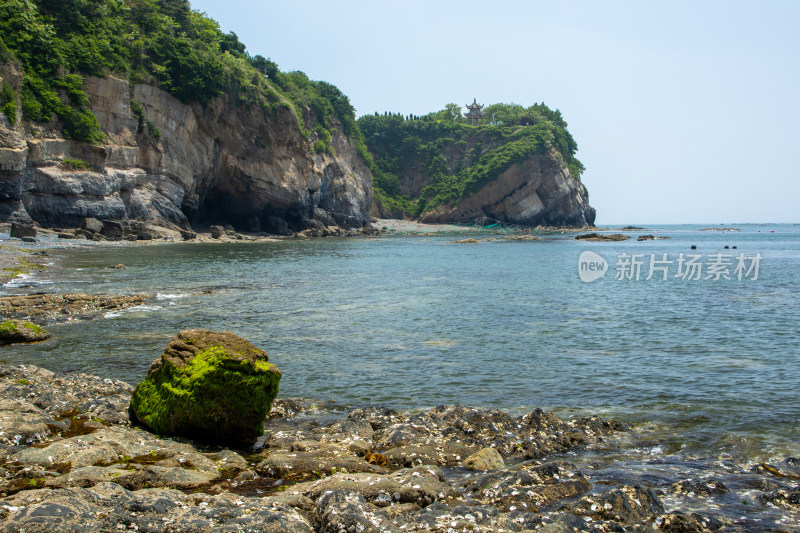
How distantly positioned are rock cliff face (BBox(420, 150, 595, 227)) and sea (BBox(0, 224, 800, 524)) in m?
77.0

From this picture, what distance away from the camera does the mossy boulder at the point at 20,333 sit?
43.2 feet

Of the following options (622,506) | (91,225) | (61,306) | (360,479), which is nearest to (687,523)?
(622,506)

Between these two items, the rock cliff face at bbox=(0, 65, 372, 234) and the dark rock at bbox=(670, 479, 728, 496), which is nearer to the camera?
the dark rock at bbox=(670, 479, 728, 496)

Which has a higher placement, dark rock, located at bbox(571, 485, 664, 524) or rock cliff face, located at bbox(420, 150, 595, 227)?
rock cliff face, located at bbox(420, 150, 595, 227)

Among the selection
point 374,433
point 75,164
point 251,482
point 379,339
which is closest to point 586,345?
point 379,339

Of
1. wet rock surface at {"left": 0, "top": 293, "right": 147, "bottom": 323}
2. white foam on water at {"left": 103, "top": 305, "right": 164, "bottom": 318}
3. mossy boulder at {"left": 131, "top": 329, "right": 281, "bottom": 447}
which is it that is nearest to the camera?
mossy boulder at {"left": 131, "top": 329, "right": 281, "bottom": 447}

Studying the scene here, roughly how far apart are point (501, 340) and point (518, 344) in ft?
1.94

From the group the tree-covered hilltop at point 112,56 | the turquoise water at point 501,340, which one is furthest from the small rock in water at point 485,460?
the tree-covered hilltop at point 112,56

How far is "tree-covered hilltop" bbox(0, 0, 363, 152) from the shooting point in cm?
4416

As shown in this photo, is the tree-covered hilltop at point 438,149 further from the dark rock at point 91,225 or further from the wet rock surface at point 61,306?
the wet rock surface at point 61,306

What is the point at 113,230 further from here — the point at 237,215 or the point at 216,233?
the point at 237,215

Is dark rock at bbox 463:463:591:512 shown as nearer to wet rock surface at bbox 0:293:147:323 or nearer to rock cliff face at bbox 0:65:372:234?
wet rock surface at bbox 0:293:147:323

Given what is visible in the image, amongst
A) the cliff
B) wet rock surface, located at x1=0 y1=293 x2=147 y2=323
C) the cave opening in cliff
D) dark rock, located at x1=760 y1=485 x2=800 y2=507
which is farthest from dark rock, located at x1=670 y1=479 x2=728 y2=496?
the cliff

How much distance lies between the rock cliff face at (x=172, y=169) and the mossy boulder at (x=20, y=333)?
31128mm
